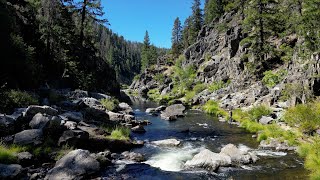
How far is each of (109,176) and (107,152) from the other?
3.57m

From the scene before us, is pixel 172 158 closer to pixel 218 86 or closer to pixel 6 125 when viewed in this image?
pixel 6 125

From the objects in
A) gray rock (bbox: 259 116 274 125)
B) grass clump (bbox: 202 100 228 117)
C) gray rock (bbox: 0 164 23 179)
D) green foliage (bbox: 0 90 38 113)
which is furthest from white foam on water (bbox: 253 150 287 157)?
green foliage (bbox: 0 90 38 113)

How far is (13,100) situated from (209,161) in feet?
47.8

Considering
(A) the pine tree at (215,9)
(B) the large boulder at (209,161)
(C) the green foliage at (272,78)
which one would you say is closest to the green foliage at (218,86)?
(C) the green foliage at (272,78)

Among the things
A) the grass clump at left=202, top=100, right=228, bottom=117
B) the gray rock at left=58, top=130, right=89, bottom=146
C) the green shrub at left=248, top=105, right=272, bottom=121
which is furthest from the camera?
the grass clump at left=202, top=100, right=228, bottom=117

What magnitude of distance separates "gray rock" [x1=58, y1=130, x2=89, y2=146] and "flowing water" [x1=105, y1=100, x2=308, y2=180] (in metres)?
3.25

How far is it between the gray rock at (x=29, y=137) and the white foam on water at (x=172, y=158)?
6.29 metres

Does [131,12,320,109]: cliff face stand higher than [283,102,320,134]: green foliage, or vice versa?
[131,12,320,109]: cliff face

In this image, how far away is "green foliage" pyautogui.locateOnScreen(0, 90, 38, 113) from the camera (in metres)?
20.5

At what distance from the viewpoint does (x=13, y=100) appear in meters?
21.7

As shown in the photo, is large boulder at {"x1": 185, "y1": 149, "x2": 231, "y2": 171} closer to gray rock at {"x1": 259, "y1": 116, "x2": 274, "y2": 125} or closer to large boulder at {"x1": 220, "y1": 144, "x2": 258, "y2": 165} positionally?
large boulder at {"x1": 220, "y1": 144, "x2": 258, "y2": 165}

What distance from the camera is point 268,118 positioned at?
28.8 meters

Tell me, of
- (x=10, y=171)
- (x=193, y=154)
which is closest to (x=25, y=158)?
(x=10, y=171)

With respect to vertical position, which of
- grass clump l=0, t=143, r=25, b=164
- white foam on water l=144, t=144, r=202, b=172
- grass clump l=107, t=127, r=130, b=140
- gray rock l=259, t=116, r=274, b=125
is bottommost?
white foam on water l=144, t=144, r=202, b=172
